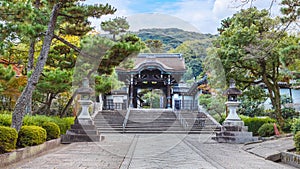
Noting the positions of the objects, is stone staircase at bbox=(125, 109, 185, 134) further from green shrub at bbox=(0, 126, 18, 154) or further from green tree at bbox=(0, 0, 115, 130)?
green shrub at bbox=(0, 126, 18, 154)

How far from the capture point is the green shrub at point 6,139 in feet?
15.1

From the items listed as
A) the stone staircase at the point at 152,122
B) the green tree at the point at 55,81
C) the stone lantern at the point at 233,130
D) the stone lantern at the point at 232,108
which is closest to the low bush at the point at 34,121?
the green tree at the point at 55,81

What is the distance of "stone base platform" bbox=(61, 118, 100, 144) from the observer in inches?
338

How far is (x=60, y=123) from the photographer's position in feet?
28.7

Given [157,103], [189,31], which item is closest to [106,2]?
[189,31]

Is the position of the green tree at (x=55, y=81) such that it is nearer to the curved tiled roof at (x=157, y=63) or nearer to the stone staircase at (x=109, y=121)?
the stone staircase at (x=109, y=121)

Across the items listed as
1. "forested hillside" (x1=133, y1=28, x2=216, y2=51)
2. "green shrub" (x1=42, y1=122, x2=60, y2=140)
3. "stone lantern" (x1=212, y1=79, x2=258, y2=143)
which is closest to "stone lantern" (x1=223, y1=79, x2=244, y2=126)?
"stone lantern" (x1=212, y1=79, x2=258, y2=143)

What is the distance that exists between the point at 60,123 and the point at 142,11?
4.94 metres

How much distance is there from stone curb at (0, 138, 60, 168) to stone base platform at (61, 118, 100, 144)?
1.36m

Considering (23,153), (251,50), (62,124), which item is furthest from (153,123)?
(23,153)

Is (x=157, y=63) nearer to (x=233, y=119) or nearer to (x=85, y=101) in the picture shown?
(x=85, y=101)

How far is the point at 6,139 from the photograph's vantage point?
466cm

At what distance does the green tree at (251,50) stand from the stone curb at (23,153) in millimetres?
7302

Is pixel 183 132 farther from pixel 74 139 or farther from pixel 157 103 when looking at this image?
pixel 157 103
